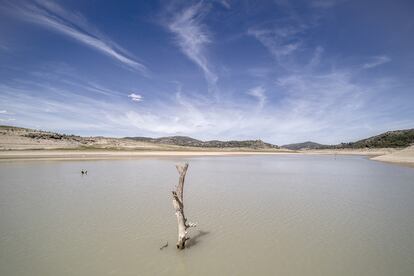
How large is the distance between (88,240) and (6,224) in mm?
3989

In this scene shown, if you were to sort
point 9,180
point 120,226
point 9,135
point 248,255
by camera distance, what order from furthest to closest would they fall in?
point 9,135 → point 9,180 → point 120,226 → point 248,255

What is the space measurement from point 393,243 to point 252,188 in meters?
10.3

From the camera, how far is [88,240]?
27.1ft

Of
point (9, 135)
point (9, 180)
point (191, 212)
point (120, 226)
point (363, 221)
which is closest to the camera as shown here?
point (120, 226)

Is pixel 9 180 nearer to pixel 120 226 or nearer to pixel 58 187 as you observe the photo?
pixel 58 187

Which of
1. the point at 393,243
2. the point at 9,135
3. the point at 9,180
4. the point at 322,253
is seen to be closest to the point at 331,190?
the point at 393,243

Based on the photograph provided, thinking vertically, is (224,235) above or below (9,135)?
below

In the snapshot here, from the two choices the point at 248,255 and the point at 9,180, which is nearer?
the point at 248,255

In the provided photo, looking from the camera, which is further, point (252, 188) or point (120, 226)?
point (252, 188)

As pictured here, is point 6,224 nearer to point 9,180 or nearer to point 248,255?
point 248,255

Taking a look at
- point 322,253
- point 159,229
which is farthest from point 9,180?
point 322,253

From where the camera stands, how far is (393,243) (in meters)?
8.18

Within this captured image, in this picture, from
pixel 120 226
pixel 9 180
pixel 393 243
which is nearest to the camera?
pixel 393 243

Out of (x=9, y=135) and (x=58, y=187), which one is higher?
(x=9, y=135)
